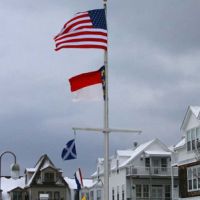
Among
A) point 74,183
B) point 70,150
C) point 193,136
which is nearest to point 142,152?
point 74,183

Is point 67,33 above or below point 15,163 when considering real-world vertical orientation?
above

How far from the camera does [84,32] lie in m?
24.2

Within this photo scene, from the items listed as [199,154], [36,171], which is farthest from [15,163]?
[36,171]

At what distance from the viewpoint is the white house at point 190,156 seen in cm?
5288

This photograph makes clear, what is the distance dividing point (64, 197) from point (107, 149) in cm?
7490

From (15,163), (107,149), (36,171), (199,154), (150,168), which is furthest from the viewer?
(36,171)

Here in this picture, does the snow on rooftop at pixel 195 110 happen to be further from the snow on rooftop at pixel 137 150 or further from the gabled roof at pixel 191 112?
the snow on rooftop at pixel 137 150

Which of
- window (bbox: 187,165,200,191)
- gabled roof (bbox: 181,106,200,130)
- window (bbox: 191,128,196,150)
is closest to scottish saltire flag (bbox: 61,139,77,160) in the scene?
window (bbox: 187,165,200,191)

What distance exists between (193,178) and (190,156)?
1.93 meters

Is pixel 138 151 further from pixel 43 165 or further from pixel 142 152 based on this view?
pixel 43 165

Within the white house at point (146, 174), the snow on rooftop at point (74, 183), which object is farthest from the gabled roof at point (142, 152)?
the snow on rooftop at point (74, 183)

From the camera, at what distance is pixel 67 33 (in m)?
24.3

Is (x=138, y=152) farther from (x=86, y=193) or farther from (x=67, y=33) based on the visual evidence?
(x=67, y=33)

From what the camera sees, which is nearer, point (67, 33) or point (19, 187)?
point (67, 33)
